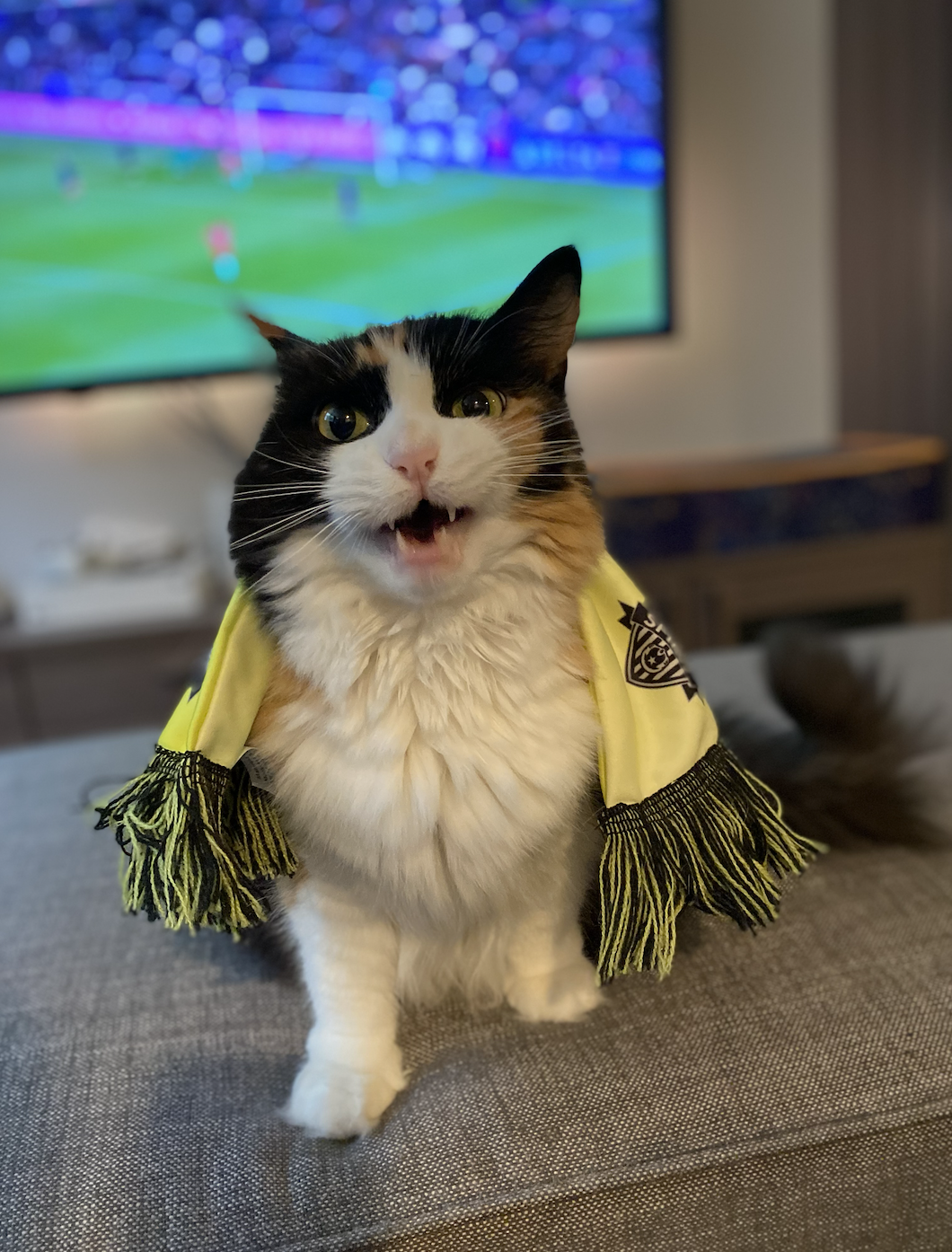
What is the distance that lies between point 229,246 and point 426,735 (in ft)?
6.70

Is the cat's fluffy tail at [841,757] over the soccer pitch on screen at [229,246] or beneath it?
beneath

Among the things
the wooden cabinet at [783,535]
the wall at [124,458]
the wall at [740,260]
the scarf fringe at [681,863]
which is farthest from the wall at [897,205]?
the scarf fringe at [681,863]

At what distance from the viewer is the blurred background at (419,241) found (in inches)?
84.0

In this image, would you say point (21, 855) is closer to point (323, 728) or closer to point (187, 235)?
point (323, 728)

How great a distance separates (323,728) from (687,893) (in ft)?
1.01

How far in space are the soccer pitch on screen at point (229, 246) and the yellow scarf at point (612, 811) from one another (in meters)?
1.72

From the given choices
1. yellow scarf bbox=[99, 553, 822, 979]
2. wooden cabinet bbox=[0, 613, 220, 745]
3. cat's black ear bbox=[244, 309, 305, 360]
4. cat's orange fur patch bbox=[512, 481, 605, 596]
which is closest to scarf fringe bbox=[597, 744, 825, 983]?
yellow scarf bbox=[99, 553, 822, 979]

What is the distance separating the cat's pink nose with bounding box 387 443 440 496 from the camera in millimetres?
542

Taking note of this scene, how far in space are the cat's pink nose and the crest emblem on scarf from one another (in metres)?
0.22

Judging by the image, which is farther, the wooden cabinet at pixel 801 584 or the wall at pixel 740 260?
the wall at pixel 740 260

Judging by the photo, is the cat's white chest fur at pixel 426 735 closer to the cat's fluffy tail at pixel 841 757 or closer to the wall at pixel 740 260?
the cat's fluffy tail at pixel 841 757

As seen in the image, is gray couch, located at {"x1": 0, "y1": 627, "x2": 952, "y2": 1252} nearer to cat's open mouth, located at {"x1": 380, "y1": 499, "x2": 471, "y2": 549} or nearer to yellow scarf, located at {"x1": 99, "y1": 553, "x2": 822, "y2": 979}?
yellow scarf, located at {"x1": 99, "y1": 553, "x2": 822, "y2": 979}

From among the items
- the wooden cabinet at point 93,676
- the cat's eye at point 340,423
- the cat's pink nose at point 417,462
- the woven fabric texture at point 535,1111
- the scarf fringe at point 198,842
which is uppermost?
the cat's eye at point 340,423

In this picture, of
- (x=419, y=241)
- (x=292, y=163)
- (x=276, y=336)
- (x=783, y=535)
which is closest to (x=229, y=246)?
(x=292, y=163)
